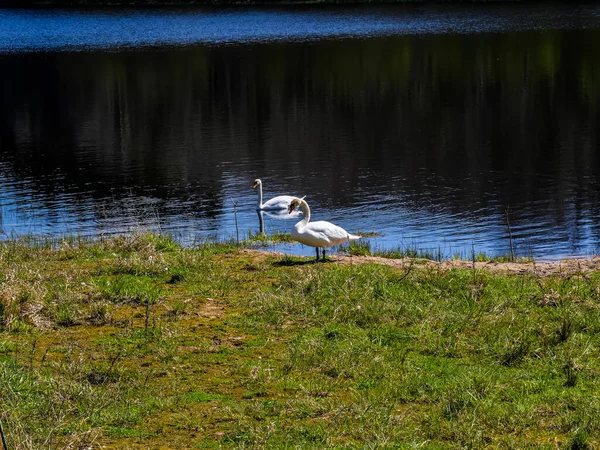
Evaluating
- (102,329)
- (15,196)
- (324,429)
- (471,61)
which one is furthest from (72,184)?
(471,61)

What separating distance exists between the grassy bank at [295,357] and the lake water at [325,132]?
22.8ft

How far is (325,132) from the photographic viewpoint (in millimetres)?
42188

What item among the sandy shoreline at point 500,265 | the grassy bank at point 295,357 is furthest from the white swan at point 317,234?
the grassy bank at point 295,357

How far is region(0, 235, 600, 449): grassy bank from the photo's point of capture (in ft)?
28.5

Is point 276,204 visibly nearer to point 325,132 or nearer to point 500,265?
point 500,265

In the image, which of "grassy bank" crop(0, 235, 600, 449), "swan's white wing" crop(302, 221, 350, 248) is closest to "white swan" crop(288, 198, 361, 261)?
"swan's white wing" crop(302, 221, 350, 248)

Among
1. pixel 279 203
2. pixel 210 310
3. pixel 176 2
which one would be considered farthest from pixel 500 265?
pixel 176 2

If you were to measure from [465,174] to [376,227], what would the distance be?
8608mm

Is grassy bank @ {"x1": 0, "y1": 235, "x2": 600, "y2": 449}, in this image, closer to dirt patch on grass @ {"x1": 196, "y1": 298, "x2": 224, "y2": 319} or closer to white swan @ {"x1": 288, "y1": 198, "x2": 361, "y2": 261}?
dirt patch on grass @ {"x1": 196, "y1": 298, "x2": 224, "y2": 319}

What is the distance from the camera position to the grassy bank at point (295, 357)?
28.5 feet

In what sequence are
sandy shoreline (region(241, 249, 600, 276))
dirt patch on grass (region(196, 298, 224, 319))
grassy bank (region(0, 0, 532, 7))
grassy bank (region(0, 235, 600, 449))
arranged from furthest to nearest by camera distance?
grassy bank (region(0, 0, 532, 7)) → sandy shoreline (region(241, 249, 600, 276)) → dirt patch on grass (region(196, 298, 224, 319)) → grassy bank (region(0, 235, 600, 449))

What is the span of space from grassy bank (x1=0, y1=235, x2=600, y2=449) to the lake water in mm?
6959

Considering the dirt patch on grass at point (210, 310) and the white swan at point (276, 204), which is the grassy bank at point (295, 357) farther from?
the white swan at point (276, 204)

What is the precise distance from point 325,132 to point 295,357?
105 feet
